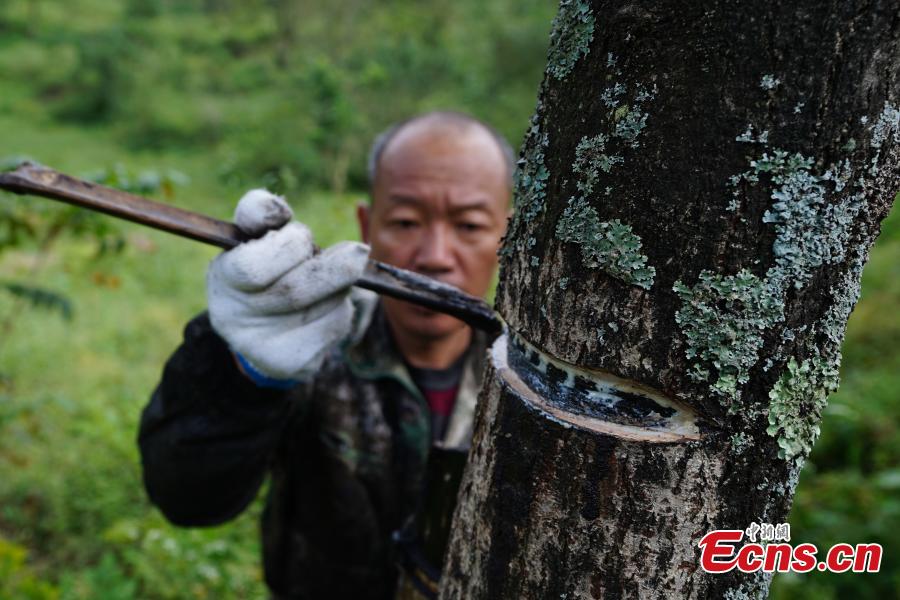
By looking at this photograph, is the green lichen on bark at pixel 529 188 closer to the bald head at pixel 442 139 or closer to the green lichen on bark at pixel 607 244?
the green lichen on bark at pixel 607 244

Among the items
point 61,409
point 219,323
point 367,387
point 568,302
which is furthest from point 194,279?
point 568,302

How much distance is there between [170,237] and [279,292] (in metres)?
9.85

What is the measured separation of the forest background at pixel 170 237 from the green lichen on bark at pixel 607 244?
812 mm

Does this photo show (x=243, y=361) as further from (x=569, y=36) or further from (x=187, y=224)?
(x=569, y=36)

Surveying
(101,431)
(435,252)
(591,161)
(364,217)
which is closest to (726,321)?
(591,161)

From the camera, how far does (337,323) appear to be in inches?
54.0

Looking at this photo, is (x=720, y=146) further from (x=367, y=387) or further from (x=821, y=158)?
(x=367, y=387)

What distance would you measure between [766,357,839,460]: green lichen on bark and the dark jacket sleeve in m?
1.08

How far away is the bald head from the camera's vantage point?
2.08 m

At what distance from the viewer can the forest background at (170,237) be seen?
316 centimetres

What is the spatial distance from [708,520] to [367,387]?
1.41 m

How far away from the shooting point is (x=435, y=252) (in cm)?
197

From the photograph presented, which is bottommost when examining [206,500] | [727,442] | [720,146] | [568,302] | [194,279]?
[206,500]

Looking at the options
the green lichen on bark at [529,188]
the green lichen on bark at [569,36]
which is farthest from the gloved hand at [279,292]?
the green lichen on bark at [569,36]
